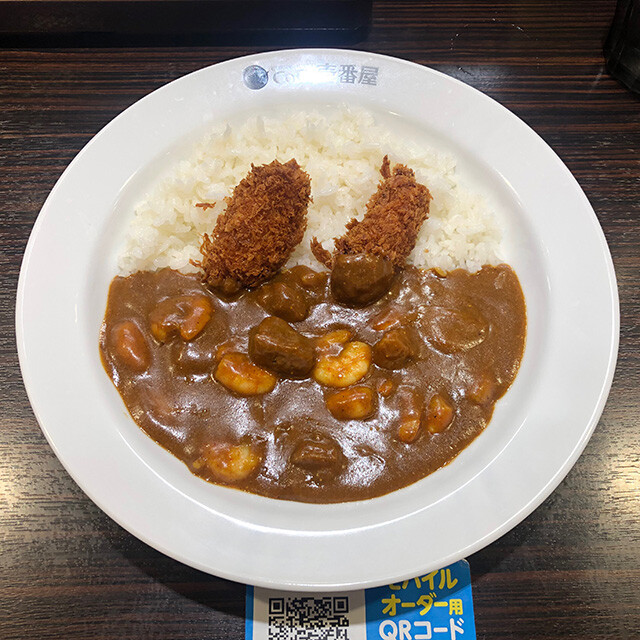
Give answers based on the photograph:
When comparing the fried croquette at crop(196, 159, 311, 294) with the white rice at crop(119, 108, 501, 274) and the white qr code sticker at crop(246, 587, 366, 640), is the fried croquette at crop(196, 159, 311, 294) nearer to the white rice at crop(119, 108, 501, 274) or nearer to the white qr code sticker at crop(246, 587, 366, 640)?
the white rice at crop(119, 108, 501, 274)

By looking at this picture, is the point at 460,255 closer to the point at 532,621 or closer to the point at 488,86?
the point at 488,86

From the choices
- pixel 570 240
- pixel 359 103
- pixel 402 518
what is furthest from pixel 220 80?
pixel 402 518

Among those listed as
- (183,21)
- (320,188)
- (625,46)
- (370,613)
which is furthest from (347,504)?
(625,46)

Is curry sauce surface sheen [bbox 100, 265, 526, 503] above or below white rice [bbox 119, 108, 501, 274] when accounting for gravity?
below

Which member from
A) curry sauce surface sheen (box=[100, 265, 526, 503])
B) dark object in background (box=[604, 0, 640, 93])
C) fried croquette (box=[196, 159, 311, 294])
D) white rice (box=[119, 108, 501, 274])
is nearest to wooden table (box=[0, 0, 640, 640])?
dark object in background (box=[604, 0, 640, 93])

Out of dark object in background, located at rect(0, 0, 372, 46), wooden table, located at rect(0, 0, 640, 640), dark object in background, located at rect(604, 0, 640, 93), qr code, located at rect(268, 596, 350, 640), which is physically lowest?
qr code, located at rect(268, 596, 350, 640)

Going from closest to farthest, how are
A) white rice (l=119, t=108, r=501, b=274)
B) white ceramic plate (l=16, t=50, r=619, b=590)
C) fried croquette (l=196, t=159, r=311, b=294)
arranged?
1. white ceramic plate (l=16, t=50, r=619, b=590)
2. fried croquette (l=196, t=159, r=311, b=294)
3. white rice (l=119, t=108, r=501, b=274)

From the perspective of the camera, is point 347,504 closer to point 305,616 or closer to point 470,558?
point 305,616
